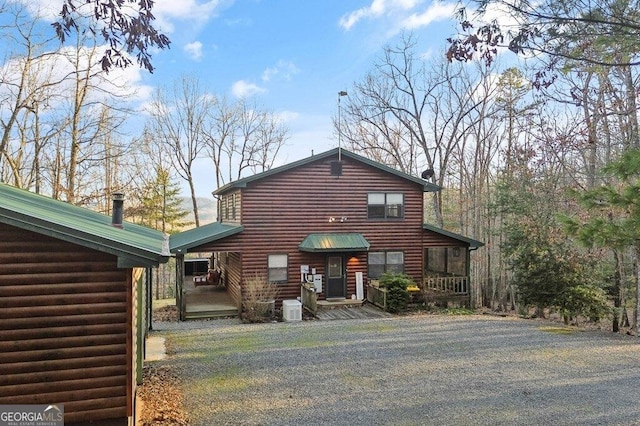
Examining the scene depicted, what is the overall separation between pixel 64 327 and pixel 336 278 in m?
12.8

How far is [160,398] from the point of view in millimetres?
7062

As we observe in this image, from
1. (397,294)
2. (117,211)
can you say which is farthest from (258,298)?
(117,211)

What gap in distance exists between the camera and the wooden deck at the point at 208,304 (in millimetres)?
14848

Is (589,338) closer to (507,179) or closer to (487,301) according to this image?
(507,179)

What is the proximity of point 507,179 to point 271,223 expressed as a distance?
543 inches

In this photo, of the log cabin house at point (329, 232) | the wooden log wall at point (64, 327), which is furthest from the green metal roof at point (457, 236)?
the wooden log wall at point (64, 327)

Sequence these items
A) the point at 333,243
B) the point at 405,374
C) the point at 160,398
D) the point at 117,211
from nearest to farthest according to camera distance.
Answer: the point at 160,398 < the point at 117,211 < the point at 405,374 < the point at 333,243

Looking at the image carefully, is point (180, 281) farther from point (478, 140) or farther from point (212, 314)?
point (478, 140)

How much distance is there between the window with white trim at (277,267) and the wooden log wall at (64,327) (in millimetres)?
11210

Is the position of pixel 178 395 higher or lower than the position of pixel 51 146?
lower

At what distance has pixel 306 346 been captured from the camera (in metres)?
10.5

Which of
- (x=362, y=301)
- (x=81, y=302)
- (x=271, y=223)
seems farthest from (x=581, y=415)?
(x=271, y=223)

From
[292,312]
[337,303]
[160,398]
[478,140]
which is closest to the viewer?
[160,398]

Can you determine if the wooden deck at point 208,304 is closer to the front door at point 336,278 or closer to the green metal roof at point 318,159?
the front door at point 336,278
